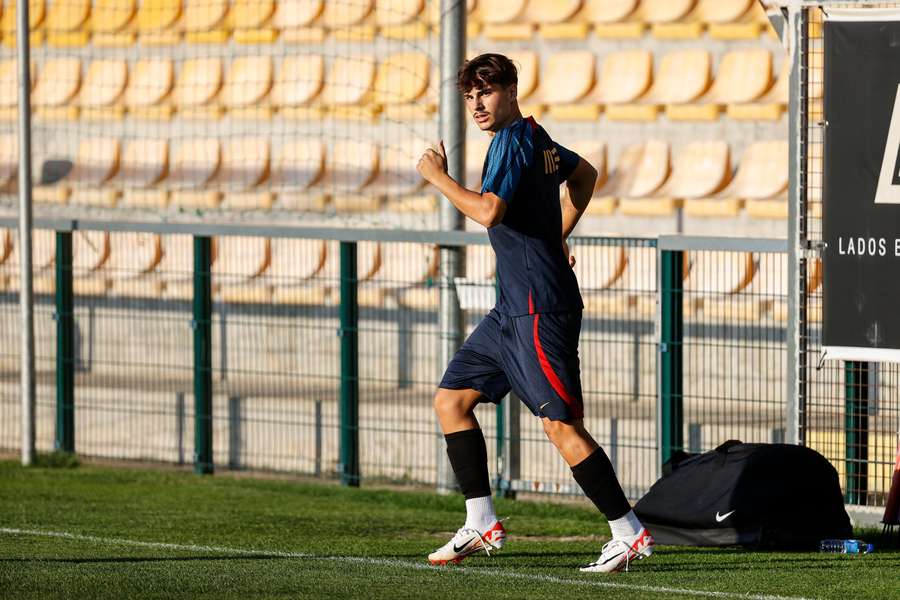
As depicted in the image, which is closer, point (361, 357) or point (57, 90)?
point (361, 357)

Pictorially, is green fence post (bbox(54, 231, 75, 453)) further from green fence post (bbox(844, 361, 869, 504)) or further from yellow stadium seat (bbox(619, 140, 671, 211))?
green fence post (bbox(844, 361, 869, 504))

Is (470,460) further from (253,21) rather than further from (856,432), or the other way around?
(253,21)

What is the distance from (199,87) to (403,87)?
7.27 feet

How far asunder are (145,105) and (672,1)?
5150 millimetres

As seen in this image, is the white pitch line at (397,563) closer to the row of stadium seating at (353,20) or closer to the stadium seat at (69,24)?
the row of stadium seating at (353,20)

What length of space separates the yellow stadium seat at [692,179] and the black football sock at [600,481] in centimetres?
718

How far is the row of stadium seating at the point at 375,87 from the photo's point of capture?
13.2m

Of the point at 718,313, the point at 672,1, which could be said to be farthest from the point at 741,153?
the point at 718,313

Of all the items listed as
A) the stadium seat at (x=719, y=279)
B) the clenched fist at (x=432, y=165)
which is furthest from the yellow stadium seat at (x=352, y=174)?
the clenched fist at (x=432, y=165)

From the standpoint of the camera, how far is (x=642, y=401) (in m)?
9.03

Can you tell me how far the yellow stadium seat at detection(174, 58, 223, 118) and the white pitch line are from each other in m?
8.67

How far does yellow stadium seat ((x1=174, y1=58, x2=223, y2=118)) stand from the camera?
1559cm

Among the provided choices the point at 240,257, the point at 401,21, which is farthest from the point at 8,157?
the point at 240,257

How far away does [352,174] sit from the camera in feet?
47.6
